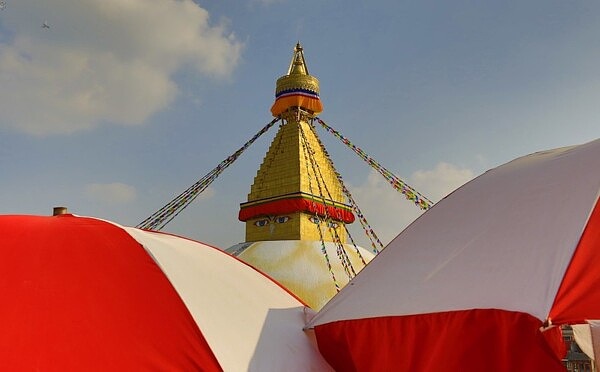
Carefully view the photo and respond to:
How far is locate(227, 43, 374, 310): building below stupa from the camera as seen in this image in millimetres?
11906

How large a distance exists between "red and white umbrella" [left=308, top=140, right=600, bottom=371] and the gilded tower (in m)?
10.6

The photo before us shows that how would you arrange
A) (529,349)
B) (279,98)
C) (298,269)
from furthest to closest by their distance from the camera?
(279,98) → (298,269) → (529,349)

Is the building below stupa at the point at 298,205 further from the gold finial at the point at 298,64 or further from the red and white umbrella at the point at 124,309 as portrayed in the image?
the red and white umbrella at the point at 124,309

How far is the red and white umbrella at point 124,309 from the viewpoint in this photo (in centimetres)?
216

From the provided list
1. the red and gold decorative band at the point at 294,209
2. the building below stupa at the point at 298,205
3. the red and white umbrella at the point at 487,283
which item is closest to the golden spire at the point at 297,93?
the building below stupa at the point at 298,205

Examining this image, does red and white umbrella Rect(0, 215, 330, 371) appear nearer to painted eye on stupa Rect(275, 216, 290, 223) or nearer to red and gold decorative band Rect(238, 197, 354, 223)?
red and gold decorative band Rect(238, 197, 354, 223)

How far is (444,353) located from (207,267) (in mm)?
1413

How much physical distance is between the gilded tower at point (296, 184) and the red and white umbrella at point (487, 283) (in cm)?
1057

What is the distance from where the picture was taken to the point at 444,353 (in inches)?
86.4

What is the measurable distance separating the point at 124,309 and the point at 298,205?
1138 centimetres

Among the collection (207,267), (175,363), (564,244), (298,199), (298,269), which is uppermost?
Answer: (298,199)

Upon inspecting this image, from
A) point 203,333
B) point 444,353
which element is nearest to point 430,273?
point 444,353

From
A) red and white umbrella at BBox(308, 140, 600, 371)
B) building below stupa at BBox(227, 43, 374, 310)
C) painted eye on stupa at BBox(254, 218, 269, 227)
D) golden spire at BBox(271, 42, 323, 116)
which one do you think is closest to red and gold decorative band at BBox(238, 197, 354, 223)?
building below stupa at BBox(227, 43, 374, 310)

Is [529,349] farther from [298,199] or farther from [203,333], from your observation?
[298,199]
